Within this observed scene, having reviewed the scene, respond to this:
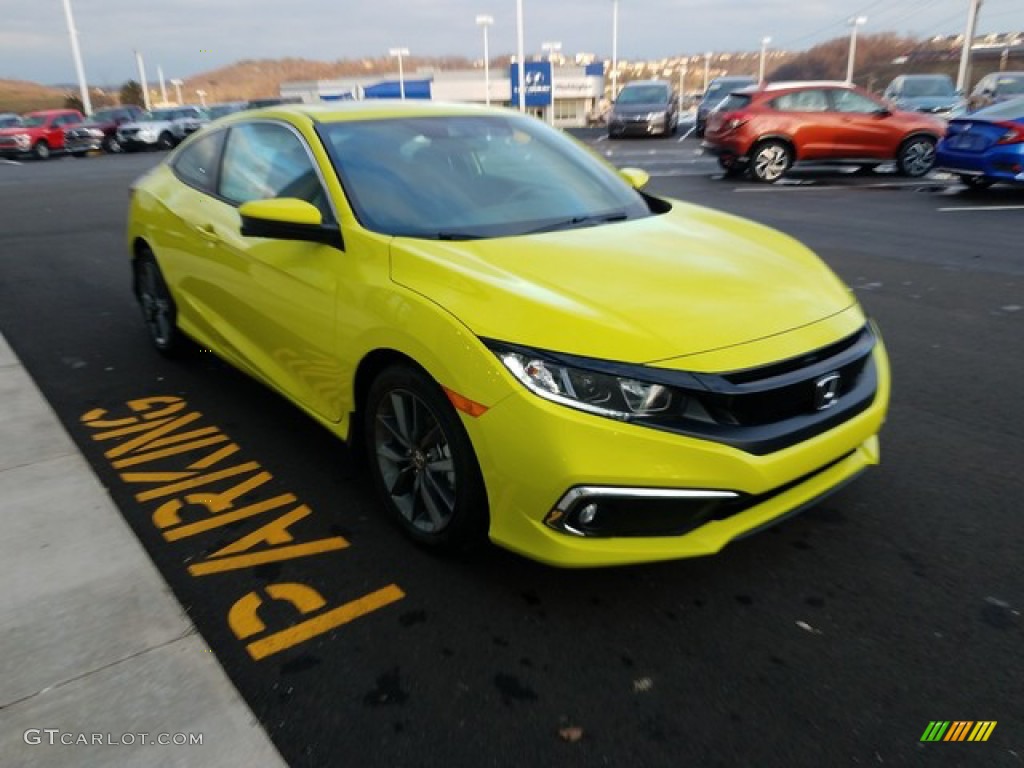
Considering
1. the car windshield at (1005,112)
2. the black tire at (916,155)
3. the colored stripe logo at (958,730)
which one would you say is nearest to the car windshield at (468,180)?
the colored stripe logo at (958,730)

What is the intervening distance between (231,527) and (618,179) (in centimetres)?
247

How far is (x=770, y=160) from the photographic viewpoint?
47.3ft

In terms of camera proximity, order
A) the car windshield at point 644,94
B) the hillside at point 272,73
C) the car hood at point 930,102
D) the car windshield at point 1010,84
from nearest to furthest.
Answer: the car hood at point 930,102 < the car windshield at point 1010,84 < the car windshield at point 644,94 < the hillside at point 272,73

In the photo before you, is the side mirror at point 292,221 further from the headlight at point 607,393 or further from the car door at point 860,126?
the car door at point 860,126

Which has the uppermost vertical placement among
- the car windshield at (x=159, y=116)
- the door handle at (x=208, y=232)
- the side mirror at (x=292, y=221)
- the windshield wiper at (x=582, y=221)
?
the side mirror at (x=292, y=221)

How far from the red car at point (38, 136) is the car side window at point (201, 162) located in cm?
2774

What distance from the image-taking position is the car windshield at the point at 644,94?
25.8 metres

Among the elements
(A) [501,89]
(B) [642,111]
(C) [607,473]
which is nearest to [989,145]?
(C) [607,473]

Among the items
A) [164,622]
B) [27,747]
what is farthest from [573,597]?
[27,747]

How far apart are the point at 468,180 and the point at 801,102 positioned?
41.3 ft

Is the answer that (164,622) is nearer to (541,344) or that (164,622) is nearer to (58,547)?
(58,547)

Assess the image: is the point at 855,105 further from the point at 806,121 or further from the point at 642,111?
the point at 642,111

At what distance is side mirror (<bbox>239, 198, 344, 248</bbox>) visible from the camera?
123 inches

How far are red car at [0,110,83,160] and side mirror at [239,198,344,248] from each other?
29850 millimetres
